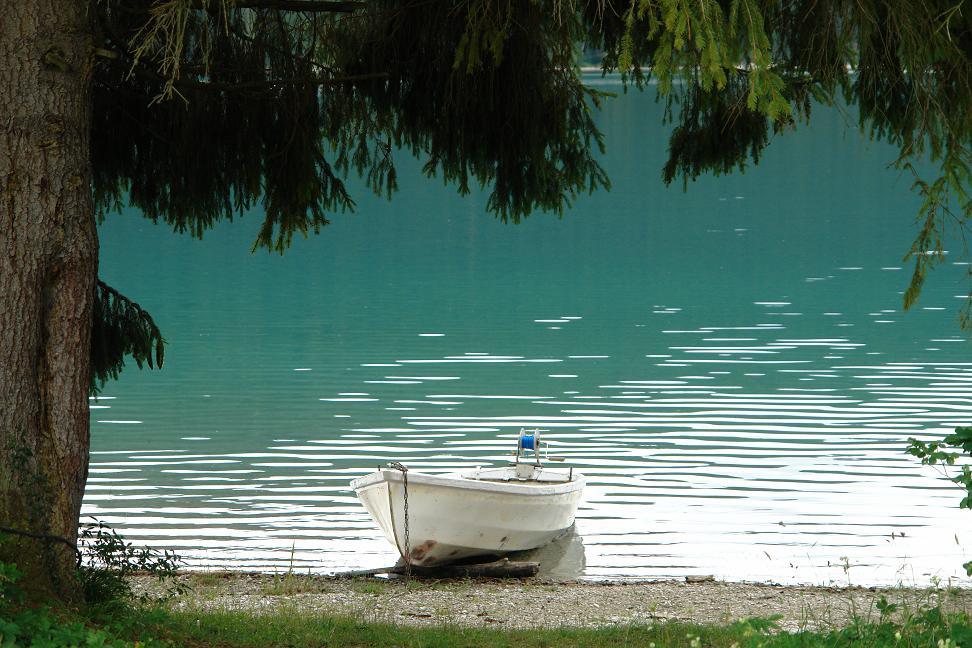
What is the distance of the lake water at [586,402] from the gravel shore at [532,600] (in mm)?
1481

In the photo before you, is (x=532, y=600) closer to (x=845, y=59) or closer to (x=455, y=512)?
(x=455, y=512)

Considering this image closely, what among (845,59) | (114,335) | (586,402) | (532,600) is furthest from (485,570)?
(586,402)

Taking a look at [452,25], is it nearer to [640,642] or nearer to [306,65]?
[306,65]

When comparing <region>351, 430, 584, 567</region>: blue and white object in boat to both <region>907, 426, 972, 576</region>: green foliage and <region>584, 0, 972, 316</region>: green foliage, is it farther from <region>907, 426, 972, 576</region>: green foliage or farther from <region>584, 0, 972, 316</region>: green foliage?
<region>907, 426, 972, 576</region>: green foliage

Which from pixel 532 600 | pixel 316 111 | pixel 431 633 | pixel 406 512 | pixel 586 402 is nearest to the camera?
pixel 431 633

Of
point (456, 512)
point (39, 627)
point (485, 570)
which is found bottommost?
point (485, 570)

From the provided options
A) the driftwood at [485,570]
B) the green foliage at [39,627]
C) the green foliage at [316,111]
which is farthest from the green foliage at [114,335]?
the driftwood at [485,570]

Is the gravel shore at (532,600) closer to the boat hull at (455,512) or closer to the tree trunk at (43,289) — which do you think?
the boat hull at (455,512)

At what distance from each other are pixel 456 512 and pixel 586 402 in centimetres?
953

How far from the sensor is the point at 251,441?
19672 millimetres

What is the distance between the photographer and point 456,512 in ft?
43.1

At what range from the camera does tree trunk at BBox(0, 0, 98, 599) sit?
669 cm

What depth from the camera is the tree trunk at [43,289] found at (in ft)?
21.9

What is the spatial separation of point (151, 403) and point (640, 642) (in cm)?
1605
